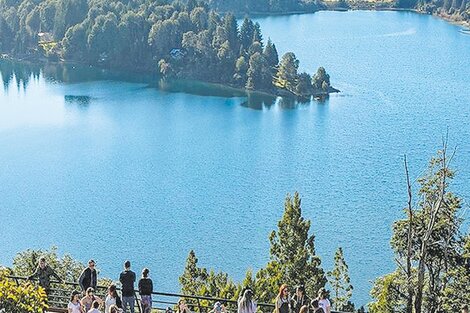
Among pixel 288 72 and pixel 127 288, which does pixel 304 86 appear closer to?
pixel 288 72

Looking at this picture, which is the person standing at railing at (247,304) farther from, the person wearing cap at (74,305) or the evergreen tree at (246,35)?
the evergreen tree at (246,35)

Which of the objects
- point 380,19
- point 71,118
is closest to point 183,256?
point 71,118

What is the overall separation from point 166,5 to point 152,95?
3112 centimetres

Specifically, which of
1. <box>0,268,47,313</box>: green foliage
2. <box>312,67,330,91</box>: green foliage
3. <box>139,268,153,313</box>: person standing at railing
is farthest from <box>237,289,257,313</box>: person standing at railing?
<box>312,67,330,91</box>: green foliage

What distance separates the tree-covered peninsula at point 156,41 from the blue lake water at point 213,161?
5.48 m

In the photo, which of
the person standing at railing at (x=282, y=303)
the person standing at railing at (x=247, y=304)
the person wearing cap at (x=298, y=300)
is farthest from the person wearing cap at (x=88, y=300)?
the person wearing cap at (x=298, y=300)

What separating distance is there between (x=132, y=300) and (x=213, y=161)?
5987cm

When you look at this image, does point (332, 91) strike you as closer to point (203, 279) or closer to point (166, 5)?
point (166, 5)

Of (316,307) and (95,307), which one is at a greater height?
(316,307)

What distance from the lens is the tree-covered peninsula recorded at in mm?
112875

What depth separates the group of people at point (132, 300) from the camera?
15.4m

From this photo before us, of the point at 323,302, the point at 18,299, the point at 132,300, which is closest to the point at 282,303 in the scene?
the point at 323,302

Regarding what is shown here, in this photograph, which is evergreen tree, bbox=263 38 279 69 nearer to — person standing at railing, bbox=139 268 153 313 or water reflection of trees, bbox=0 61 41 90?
water reflection of trees, bbox=0 61 41 90

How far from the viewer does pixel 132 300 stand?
1706cm
